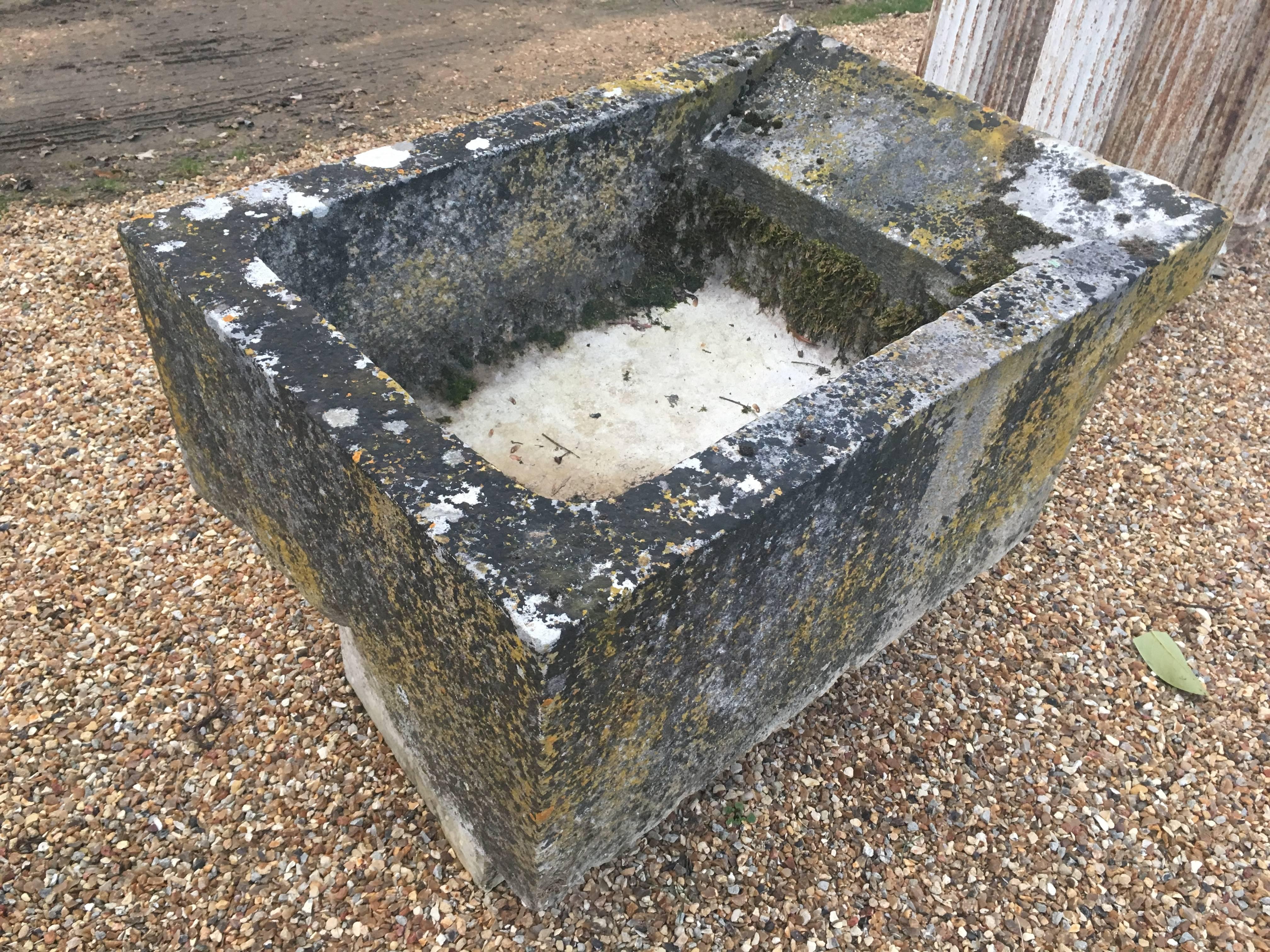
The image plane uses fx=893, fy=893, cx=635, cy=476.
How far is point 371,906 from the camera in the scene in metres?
2.92

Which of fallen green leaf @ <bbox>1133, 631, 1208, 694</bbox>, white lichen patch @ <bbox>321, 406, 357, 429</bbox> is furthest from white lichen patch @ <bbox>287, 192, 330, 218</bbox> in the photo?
fallen green leaf @ <bbox>1133, 631, 1208, 694</bbox>

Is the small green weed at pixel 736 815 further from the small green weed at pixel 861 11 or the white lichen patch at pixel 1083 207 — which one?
the small green weed at pixel 861 11

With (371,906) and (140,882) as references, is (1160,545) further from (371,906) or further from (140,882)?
(140,882)

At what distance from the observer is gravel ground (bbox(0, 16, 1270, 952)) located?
2.94 metres

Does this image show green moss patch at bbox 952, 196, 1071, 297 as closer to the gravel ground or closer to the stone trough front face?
the stone trough front face

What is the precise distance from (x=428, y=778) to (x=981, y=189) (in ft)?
10.1

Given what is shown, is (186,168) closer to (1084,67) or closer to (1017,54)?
(1017,54)

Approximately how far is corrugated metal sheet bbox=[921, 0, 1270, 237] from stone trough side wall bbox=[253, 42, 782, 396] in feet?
8.05

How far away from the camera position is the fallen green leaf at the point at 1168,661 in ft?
12.4

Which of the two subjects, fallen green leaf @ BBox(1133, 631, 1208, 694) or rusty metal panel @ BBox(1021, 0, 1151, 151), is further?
rusty metal panel @ BBox(1021, 0, 1151, 151)

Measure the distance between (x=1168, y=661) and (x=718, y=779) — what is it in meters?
2.10

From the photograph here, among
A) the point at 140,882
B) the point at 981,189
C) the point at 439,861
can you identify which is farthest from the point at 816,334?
the point at 140,882

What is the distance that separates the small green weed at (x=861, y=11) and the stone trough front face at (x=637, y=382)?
21.7ft

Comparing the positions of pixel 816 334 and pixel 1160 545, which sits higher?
pixel 816 334
